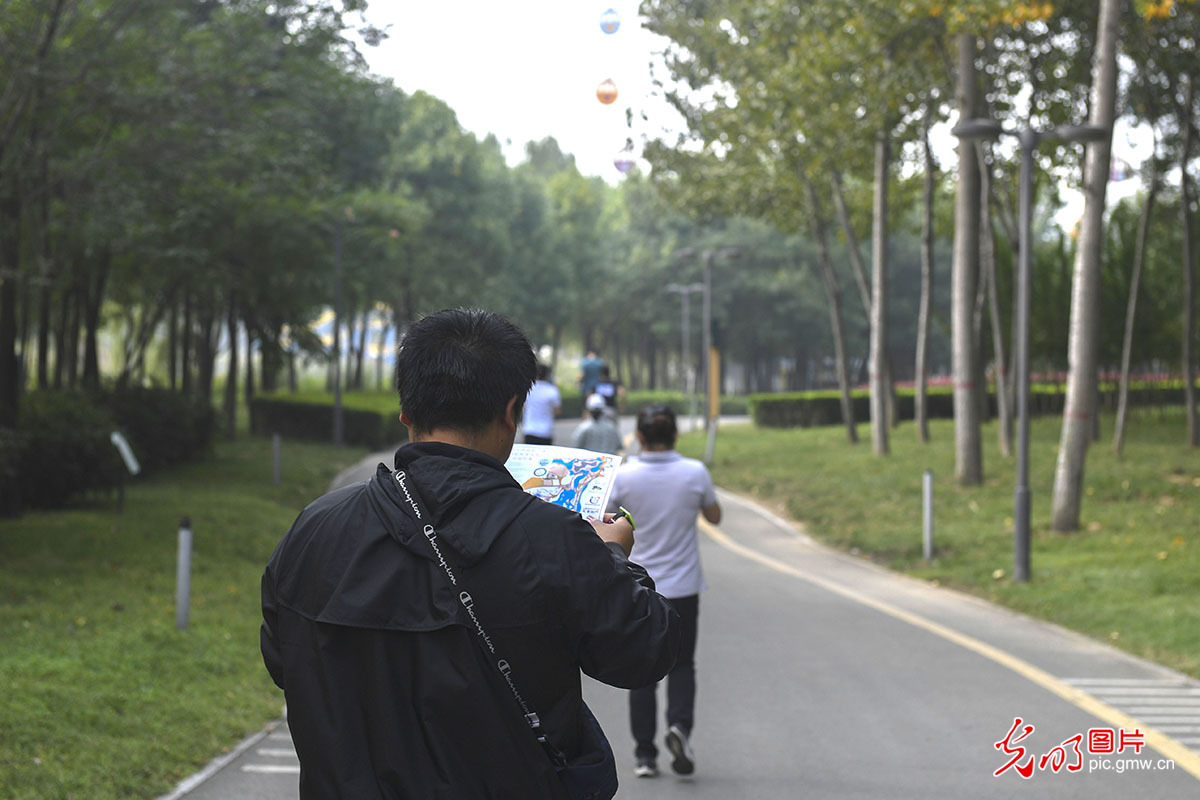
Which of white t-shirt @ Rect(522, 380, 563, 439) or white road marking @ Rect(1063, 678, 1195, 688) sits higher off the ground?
white t-shirt @ Rect(522, 380, 563, 439)

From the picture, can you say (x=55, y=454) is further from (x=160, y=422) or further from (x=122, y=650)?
(x=160, y=422)

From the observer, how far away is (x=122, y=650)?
9.13 meters

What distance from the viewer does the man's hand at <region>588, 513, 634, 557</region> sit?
2.87 metres

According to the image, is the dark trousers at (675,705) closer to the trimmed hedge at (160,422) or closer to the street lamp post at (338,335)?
the trimmed hedge at (160,422)

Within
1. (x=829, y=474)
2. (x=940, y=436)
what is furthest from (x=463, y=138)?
(x=829, y=474)

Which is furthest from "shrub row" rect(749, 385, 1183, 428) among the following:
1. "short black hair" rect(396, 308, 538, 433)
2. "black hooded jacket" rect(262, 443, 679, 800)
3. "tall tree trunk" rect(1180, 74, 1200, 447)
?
"black hooded jacket" rect(262, 443, 679, 800)

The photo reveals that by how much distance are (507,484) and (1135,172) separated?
28.2m

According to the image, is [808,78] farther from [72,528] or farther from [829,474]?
[72,528]

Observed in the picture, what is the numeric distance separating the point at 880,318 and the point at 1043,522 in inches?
451

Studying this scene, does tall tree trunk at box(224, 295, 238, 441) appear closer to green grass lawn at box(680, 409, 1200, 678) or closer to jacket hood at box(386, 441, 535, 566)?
green grass lawn at box(680, 409, 1200, 678)

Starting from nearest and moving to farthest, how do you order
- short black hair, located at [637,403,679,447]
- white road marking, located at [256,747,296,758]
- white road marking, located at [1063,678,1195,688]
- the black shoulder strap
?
the black shoulder strap < short black hair, located at [637,403,679,447] < white road marking, located at [256,747,296,758] < white road marking, located at [1063,678,1195,688]

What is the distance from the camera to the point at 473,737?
2.54m

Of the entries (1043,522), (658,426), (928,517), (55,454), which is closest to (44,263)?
(55,454)

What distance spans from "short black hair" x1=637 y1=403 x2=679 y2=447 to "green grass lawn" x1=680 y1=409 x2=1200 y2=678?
194 inches
